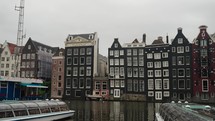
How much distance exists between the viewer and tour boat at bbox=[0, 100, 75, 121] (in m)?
18.5

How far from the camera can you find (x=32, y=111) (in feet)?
70.5

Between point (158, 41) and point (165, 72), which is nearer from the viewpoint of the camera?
point (165, 72)

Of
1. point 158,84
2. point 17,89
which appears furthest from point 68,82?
point 17,89

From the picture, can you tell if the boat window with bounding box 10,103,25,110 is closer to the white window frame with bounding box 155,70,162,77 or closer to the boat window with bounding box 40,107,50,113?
the boat window with bounding box 40,107,50,113

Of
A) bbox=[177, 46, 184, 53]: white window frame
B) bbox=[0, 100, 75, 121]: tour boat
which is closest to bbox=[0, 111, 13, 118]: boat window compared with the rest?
bbox=[0, 100, 75, 121]: tour boat

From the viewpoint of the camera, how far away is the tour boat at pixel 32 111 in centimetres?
1849

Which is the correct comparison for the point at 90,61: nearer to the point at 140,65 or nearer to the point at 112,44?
the point at 112,44

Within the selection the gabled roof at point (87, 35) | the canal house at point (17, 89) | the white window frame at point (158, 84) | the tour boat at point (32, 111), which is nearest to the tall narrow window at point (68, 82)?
the gabled roof at point (87, 35)

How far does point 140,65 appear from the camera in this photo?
78.1 metres

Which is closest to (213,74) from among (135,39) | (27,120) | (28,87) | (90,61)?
(135,39)

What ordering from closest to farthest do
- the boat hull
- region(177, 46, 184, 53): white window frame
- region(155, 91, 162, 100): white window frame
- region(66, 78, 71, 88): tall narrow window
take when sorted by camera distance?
the boat hull < region(177, 46, 184, 53): white window frame < region(155, 91, 162, 100): white window frame < region(66, 78, 71, 88): tall narrow window

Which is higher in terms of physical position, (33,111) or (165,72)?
(165,72)

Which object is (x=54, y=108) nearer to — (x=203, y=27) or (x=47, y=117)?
(x=47, y=117)

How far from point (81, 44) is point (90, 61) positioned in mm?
7356
